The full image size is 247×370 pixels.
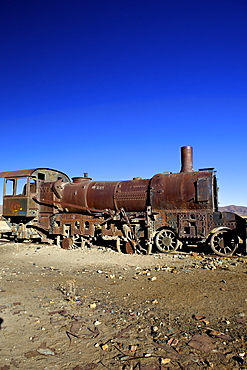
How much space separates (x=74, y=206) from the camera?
12500 mm

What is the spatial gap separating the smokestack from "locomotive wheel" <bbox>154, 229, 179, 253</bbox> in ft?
8.75

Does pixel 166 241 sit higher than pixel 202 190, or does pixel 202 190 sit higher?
pixel 202 190

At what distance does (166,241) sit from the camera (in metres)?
10.6

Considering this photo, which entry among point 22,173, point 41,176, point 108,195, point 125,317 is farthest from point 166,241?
point 22,173

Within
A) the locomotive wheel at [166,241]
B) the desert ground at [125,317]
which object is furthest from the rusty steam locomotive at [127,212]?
the desert ground at [125,317]

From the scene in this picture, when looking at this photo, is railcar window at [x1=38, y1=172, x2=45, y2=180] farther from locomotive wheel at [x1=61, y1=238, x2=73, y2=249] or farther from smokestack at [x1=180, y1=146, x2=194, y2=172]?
smokestack at [x1=180, y1=146, x2=194, y2=172]

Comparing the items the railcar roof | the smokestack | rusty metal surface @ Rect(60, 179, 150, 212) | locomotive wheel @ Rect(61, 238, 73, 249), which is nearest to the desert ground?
rusty metal surface @ Rect(60, 179, 150, 212)

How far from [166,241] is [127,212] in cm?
213

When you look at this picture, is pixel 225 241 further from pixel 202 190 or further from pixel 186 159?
pixel 186 159

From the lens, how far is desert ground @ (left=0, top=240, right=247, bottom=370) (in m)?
3.17

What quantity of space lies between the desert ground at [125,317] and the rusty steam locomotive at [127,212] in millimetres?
2059

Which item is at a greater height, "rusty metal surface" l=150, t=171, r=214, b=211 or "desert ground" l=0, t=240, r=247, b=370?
"rusty metal surface" l=150, t=171, r=214, b=211

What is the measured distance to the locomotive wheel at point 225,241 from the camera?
9758 mm

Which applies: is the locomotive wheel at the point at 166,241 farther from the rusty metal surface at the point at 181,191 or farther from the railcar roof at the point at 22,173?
the railcar roof at the point at 22,173
